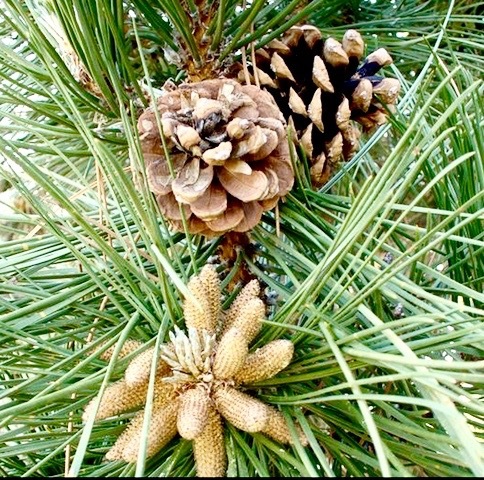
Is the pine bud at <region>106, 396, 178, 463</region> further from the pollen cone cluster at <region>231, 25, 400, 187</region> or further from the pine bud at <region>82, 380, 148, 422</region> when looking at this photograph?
the pollen cone cluster at <region>231, 25, 400, 187</region>

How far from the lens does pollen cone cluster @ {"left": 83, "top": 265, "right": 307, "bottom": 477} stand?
1.15 feet

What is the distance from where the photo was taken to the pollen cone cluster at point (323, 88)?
0.51m

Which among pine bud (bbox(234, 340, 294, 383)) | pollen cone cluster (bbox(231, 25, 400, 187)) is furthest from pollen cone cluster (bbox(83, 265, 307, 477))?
pollen cone cluster (bbox(231, 25, 400, 187))

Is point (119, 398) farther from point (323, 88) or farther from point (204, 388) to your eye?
point (323, 88)

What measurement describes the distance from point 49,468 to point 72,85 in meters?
0.30

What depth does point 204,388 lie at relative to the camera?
0.37 metres

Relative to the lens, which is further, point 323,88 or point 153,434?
point 323,88

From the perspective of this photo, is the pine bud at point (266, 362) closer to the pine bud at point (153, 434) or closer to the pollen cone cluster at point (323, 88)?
the pine bud at point (153, 434)

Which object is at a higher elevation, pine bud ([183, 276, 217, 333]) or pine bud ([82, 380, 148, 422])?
pine bud ([183, 276, 217, 333])

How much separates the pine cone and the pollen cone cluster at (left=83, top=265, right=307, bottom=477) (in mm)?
66

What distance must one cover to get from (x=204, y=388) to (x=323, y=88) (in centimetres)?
26

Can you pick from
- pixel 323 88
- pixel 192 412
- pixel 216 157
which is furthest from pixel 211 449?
pixel 323 88

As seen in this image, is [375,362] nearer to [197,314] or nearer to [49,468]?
[197,314]

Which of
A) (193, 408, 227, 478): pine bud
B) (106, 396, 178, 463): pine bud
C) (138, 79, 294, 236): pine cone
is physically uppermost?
(138, 79, 294, 236): pine cone
